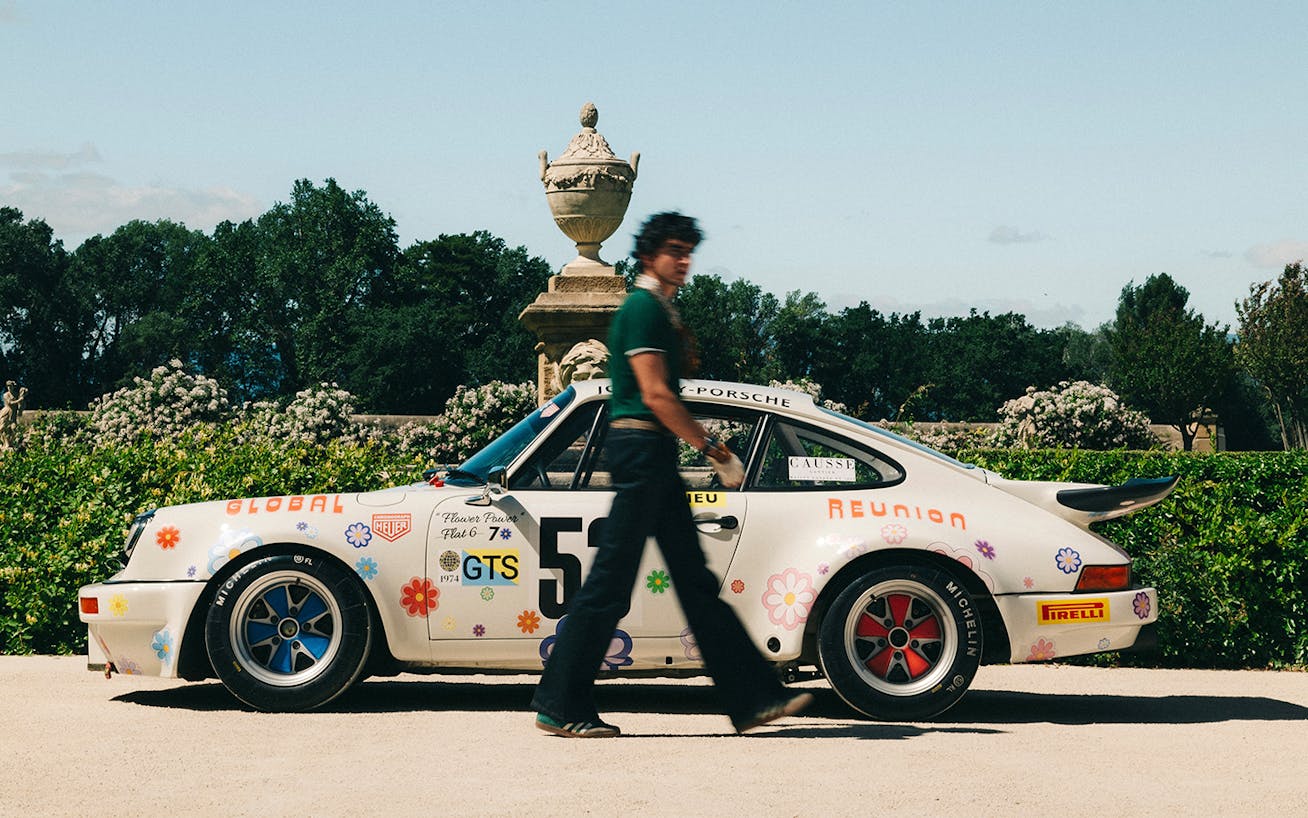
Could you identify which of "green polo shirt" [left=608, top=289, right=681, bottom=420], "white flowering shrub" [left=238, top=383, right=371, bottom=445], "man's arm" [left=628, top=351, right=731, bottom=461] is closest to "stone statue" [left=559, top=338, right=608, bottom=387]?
"white flowering shrub" [left=238, top=383, right=371, bottom=445]

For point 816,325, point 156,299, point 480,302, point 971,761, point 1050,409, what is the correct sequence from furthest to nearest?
point 816,325, point 156,299, point 480,302, point 1050,409, point 971,761

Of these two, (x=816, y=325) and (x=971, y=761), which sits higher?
(x=816, y=325)

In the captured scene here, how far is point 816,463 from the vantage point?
6879 mm

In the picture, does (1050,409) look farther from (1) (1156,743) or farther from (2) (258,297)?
(2) (258,297)

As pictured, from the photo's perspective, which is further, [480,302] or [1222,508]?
[480,302]

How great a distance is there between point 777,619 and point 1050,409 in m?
14.2

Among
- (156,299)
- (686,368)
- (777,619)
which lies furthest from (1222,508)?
(156,299)

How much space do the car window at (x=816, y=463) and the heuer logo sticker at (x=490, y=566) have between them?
1104 millimetres

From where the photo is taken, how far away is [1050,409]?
20.0 metres

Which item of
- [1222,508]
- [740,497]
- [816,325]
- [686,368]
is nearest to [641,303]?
[686,368]

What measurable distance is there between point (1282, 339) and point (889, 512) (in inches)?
2307

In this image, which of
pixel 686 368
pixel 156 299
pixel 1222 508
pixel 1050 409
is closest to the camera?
pixel 686 368

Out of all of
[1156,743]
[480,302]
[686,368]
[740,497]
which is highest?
[480,302]

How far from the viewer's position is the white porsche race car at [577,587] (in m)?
6.58
